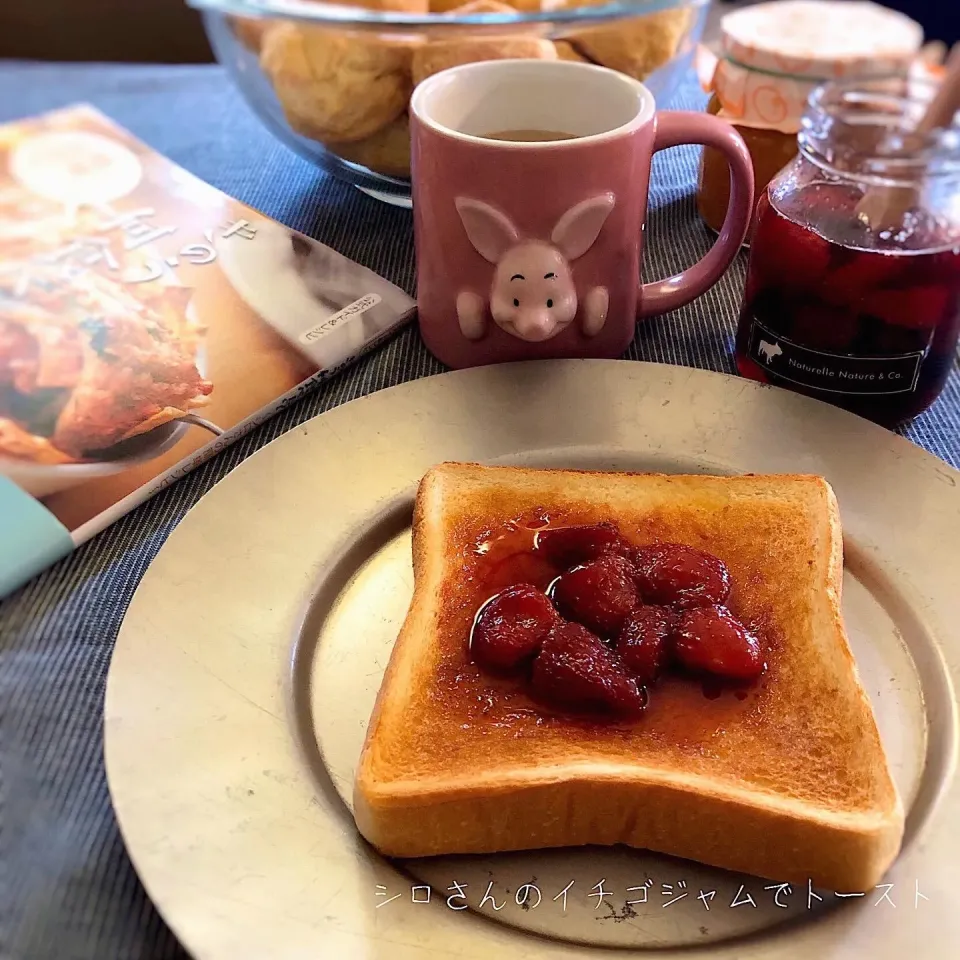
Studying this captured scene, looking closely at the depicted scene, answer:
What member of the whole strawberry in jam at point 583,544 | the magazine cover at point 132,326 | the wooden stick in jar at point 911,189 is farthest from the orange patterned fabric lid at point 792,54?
the whole strawberry in jam at point 583,544

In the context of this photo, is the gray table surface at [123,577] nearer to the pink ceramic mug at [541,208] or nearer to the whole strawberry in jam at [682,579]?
the pink ceramic mug at [541,208]

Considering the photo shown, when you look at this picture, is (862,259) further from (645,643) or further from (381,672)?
(381,672)

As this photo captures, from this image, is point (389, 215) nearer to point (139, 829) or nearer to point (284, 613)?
point (284, 613)

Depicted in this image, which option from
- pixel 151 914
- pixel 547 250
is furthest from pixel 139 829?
pixel 547 250

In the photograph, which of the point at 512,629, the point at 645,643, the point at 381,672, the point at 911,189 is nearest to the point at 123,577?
the point at 381,672

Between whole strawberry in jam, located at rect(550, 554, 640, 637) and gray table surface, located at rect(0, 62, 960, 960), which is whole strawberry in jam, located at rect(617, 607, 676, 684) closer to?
whole strawberry in jam, located at rect(550, 554, 640, 637)

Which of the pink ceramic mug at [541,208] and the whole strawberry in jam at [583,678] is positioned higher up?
the pink ceramic mug at [541,208]
